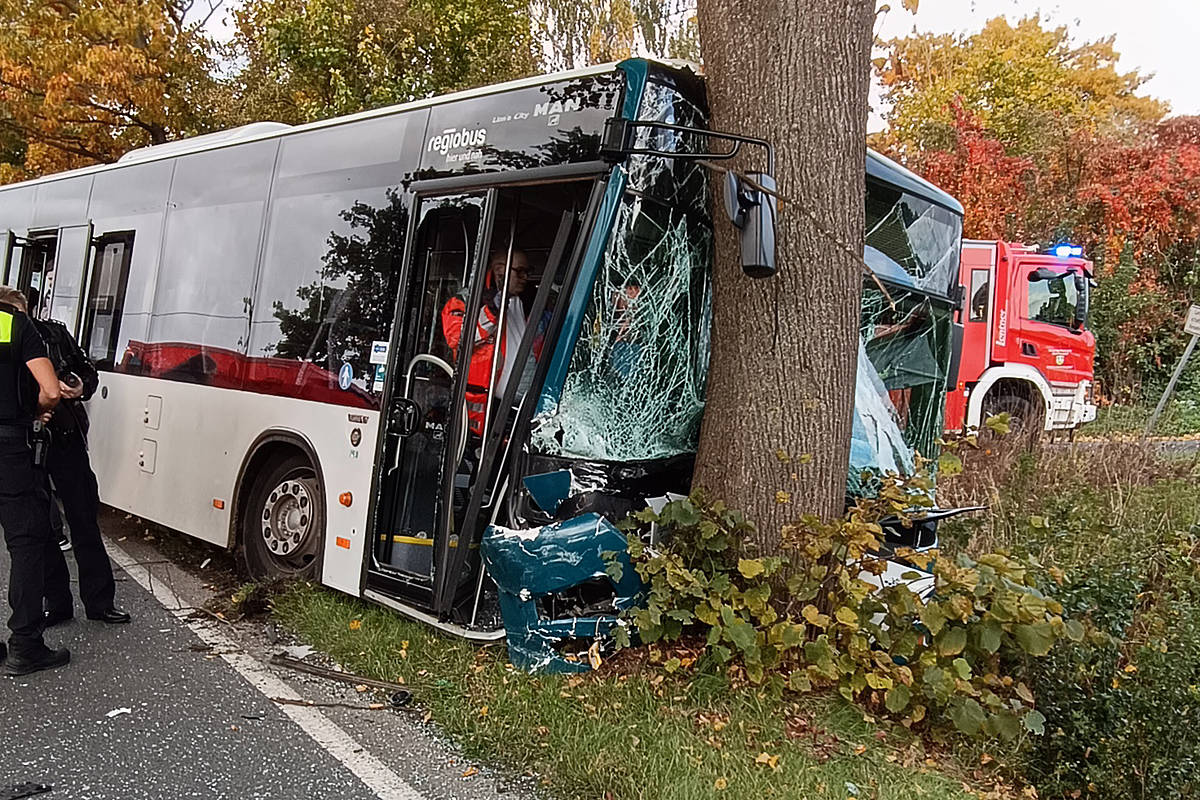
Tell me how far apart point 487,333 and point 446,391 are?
0.39m

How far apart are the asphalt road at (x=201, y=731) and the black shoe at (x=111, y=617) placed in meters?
0.05

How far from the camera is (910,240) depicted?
245 inches

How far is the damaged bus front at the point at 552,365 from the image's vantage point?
4.19m

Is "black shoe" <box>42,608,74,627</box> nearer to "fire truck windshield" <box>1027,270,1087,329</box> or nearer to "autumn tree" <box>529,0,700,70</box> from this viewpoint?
"fire truck windshield" <box>1027,270,1087,329</box>

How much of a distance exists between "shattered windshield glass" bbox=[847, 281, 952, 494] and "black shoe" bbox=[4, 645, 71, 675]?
4020 mm

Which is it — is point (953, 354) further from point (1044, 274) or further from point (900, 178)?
point (1044, 274)

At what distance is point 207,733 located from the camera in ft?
12.8

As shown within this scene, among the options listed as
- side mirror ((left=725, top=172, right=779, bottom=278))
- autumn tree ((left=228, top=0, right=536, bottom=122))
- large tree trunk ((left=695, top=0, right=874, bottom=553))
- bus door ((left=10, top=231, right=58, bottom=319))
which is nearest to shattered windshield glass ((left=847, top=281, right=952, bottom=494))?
large tree trunk ((left=695, top=0, right=874, bottom=553))

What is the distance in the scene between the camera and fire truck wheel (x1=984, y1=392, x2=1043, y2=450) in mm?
8242

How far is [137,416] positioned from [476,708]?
430 cm

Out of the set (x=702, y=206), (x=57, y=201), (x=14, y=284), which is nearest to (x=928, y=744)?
(x=702, y=206)

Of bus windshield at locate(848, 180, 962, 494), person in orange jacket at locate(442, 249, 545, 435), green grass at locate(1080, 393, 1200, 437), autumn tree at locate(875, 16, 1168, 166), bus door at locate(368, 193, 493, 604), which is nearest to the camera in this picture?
person in orange jacket at locate(442, 249, 545, 435)

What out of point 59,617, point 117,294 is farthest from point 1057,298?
point 59,617

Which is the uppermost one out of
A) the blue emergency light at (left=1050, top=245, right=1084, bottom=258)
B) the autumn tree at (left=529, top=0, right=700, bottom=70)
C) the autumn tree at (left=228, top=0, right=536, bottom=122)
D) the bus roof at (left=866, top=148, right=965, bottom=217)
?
the autumn tree at (left=529, top=0, right=700, bottom=70)
